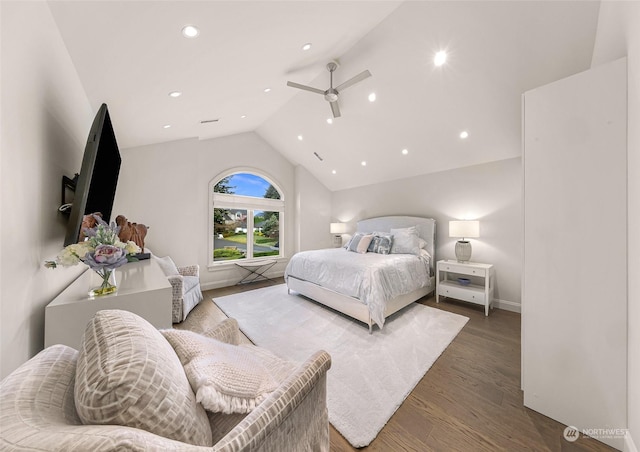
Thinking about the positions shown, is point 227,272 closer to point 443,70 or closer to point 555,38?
point 443,70

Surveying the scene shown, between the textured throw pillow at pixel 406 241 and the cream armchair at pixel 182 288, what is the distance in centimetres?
313

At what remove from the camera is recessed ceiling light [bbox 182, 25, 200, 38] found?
1.54 m

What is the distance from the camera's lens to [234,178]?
4.91 meters

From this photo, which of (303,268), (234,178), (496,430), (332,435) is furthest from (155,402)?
(234,178)

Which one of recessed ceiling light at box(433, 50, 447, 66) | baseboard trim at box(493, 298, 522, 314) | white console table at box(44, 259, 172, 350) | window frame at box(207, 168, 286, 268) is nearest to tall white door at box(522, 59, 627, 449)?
recessed ceiling light at box(433, 50, 447, 66)

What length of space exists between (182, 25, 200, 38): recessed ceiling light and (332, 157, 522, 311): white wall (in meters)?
3.79

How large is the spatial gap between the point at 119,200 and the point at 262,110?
2.55 m

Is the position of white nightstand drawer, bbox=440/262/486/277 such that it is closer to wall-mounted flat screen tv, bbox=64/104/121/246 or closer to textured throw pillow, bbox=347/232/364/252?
textured throw pillow, bbox=347/232/364/252

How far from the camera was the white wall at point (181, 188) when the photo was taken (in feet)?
11.7

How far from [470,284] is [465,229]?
818 mm

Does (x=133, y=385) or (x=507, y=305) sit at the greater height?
(x=133, y=385)

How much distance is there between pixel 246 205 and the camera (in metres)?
5.04
